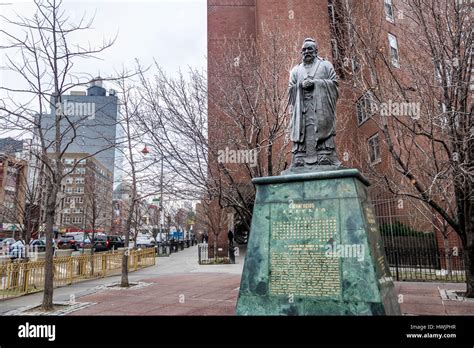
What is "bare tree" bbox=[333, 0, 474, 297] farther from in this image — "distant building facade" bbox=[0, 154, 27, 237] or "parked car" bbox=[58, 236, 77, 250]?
"parked car" bbox=[58, 236, 77, 250]

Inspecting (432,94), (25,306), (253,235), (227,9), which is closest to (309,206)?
(253,235)

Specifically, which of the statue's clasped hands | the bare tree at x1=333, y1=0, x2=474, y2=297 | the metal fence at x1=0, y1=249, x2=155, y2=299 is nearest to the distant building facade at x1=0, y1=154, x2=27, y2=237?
the metal fence at x1=0, y1=249, x2=155, y2=299

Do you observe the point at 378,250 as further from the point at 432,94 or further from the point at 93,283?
the point at 93,283

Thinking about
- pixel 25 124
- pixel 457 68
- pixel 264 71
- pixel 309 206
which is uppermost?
pixel 264 71

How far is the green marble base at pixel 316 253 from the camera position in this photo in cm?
578

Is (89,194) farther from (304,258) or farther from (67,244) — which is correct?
(67,244)

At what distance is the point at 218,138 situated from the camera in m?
13.0

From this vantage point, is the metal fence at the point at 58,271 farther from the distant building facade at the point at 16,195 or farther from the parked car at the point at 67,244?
the parked car at the point at 67,244

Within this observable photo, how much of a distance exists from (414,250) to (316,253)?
11491 millimetres

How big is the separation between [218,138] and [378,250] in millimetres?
7739

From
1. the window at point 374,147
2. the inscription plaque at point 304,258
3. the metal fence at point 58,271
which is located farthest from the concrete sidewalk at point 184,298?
the window at point 374,147
